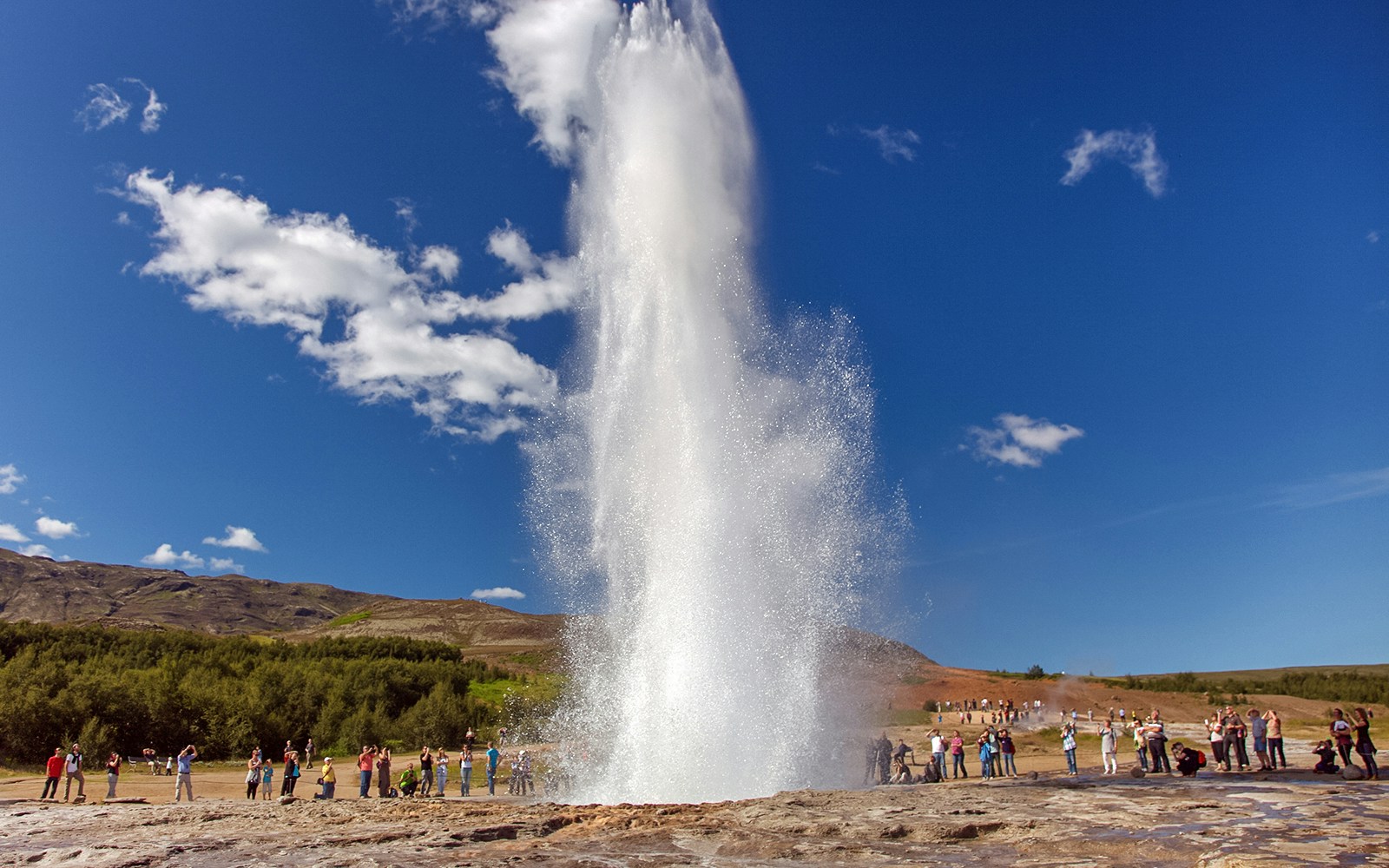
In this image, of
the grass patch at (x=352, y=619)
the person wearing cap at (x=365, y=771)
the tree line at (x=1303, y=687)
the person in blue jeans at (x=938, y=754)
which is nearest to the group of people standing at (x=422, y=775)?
the person wearing cap at (x=365, y=771)

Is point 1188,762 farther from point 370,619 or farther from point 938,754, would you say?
point 370,619

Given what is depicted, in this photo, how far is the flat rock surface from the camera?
1254 centimetres

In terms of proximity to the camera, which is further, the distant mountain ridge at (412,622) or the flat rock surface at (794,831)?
the distant mountain ridge at (412,622)

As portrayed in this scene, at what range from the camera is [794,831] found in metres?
14.6

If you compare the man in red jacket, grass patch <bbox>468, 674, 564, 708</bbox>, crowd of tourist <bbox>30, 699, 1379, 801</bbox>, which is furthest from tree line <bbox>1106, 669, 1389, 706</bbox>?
the man in red jacket

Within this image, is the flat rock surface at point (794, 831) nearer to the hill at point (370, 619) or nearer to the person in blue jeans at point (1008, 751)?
the person in blue jeans at point (1008, 751)

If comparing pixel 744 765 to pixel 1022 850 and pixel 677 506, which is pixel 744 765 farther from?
pixel 1022 850

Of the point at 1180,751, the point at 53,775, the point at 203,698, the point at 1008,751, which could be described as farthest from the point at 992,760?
the point at 203,698

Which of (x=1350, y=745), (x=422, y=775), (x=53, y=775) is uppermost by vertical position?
(x=1350, y=745)

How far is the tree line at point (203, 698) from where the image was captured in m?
39.4

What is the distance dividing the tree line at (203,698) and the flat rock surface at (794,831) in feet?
78.2

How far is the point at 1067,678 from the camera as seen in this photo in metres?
71.9

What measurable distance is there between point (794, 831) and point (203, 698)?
40.4 meters

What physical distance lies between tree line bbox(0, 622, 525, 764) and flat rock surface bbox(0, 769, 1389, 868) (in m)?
23.8
